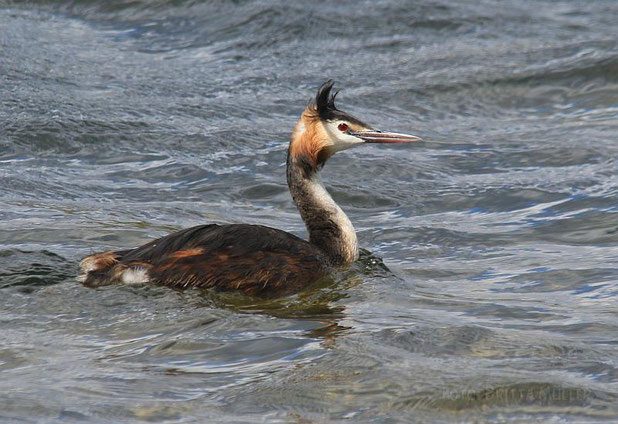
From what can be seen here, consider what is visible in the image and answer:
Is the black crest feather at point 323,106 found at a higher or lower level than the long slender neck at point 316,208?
higher

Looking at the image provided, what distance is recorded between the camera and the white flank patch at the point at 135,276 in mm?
7617

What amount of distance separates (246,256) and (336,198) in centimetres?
309

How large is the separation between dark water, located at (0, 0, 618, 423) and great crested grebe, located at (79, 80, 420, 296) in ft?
0.39

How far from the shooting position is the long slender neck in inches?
332

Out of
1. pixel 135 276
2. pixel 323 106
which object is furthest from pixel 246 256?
pixel 323 106

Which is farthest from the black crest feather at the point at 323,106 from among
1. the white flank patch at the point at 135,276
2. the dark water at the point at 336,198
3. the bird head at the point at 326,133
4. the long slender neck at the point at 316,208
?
Answer: the white flank patch at the point at 135,276

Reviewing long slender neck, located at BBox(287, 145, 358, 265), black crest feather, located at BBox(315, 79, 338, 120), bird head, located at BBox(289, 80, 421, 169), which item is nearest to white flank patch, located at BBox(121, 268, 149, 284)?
long slender neck, located at BBox(287, 145, 358, 265)

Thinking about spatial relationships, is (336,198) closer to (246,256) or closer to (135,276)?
(246,256)

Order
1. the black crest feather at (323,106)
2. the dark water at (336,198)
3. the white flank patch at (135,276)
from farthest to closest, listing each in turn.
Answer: the black crest feather at (323,106), the white flank patch at (135,276), the dark water at (336,198)

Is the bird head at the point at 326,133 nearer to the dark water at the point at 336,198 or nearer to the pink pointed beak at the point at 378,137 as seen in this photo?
the pink pointed beak at the point at 378,137

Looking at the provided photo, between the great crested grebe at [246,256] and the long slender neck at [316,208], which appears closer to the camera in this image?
the great crested grebe at [246,256]

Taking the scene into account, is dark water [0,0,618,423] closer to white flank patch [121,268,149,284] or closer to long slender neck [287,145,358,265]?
white flank patch [121,268,149,284]

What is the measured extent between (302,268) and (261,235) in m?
0.32

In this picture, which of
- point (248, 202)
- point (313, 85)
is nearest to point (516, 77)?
point (313, 85)
